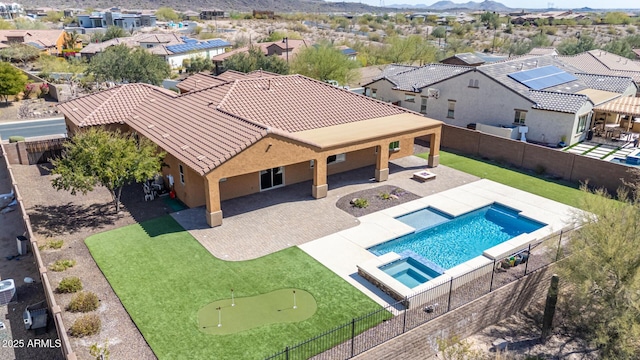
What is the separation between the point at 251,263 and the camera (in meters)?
20.4

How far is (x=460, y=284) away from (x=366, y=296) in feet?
12.9

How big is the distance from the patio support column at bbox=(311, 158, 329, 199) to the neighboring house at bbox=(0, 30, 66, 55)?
82.0 meters

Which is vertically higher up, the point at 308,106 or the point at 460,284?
the point at 308,106

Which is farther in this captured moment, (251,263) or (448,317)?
(251,263)

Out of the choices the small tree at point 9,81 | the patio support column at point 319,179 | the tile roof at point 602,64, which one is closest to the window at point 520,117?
the patio support column at point 319,179

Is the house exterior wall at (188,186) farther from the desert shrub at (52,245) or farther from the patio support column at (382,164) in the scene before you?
the patio support column at (382,164)

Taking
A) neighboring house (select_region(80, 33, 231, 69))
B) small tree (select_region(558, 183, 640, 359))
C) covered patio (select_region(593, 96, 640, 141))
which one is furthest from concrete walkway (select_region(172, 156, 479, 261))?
neighboring house (select_region(80, 33, 231, 69))

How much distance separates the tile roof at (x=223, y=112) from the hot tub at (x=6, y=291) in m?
9.16

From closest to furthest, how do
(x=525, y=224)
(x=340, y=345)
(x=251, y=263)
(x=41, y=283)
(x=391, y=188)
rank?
(x=340, y=345), (x=41, y=283), (x=251, y=263), (x=525, y=224), (x=391, y=188)

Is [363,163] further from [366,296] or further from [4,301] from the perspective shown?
[4,301]

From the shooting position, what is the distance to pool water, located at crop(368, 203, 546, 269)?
22266 mm

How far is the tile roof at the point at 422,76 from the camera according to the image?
44.9m

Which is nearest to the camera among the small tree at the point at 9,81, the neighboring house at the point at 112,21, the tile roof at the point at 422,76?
the tile roof at the point at 422,76

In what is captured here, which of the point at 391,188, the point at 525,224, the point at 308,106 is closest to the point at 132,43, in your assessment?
the point at 308,106
